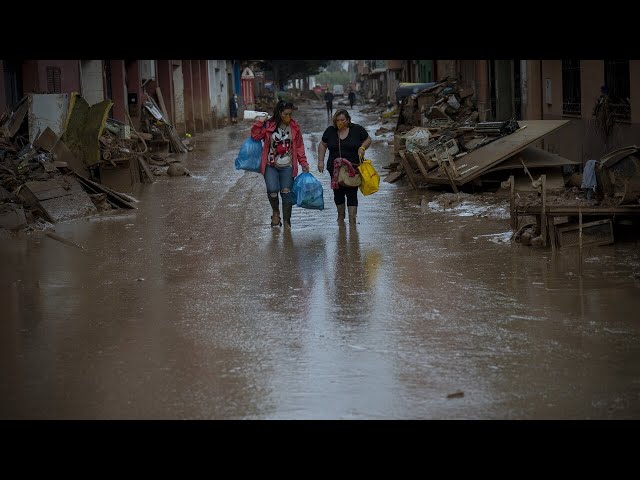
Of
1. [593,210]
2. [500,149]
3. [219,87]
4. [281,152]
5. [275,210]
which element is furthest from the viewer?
[219,87]

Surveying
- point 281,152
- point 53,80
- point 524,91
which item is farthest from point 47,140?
point 524,91

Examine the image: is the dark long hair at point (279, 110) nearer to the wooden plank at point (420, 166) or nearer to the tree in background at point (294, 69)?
the wooden plank at point (420, 166)

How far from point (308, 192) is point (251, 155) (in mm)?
900

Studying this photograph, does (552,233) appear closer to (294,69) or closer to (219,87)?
(219,87)

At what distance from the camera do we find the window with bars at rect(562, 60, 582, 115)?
1766cm

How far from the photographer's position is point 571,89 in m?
18.1

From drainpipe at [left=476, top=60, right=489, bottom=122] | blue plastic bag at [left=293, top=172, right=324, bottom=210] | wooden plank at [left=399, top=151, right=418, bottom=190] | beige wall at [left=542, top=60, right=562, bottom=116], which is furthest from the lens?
drainpipe at [left=476, top=60, right=489, bottom=122]

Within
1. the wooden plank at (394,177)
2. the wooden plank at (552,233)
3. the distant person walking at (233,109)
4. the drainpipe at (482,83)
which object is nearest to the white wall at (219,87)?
the distant person walking at (233,109)

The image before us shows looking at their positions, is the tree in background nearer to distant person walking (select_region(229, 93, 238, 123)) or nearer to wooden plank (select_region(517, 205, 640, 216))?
distant person walking (select_region(229, 93, 238, 123))

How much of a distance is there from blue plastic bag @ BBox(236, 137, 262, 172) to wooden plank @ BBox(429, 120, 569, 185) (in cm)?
335

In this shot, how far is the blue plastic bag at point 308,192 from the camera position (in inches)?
489

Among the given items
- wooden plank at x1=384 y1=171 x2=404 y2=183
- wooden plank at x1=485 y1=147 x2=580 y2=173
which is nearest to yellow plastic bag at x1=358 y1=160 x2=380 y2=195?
wooden plank at x1=485 y1=147 x2=580 y2=173

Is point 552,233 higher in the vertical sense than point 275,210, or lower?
lower

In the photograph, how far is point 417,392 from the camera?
607 cm
